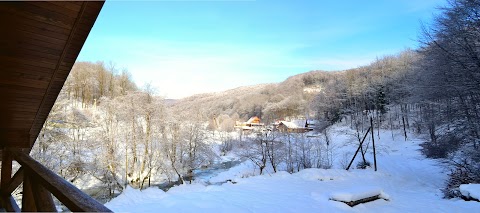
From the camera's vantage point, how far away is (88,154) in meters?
14.6

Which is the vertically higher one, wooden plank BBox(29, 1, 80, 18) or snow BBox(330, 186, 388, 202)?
wooden plank BBox(29, 1, 80, 18)

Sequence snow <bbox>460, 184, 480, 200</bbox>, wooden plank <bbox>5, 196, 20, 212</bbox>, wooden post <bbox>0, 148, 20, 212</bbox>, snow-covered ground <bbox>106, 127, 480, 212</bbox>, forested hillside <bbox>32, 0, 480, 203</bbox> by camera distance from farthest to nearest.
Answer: forested hillside <bbox>32, 0, 480, 203</bbox> < snow <bbox>460, 184, 480, 200</bbox> < snow-covered ground <bbox>106, 127, 480, 212</bbox> < wooden post <bbox>0, 148, 20, 212</bbox> < wooden plank <bbox>5, 196, 20, 212</bbox>

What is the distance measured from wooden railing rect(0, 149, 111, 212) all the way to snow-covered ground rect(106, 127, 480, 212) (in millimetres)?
3730

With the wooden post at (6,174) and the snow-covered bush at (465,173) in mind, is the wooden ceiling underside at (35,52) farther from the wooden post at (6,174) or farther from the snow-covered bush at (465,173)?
the snow-covered bush at (465,173)

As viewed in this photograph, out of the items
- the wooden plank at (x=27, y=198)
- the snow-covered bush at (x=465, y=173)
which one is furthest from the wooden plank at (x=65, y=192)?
the snow-covered bush at (x=465, y=173)

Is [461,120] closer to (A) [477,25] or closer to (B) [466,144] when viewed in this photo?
(B) [466,144]

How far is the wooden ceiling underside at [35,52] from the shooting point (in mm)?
1639

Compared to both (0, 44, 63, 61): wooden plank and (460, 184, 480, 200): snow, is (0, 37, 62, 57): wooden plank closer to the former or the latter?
Result: (0, 44, 63, 61): wooden plank

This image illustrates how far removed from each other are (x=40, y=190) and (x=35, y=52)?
105cm

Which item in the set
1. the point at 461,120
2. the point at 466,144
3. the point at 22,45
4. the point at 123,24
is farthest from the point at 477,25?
the point at 22,45

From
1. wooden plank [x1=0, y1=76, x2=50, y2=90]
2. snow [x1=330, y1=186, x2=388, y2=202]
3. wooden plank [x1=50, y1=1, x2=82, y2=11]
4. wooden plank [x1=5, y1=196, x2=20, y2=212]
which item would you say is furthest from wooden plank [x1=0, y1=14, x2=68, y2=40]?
snow [x1=330, y1=186, x2=388, y2=202]

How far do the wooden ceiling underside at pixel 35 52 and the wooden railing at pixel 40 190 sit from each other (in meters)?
→ 0.48

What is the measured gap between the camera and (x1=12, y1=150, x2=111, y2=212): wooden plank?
4.21 ft

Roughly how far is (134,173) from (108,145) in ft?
7.15
